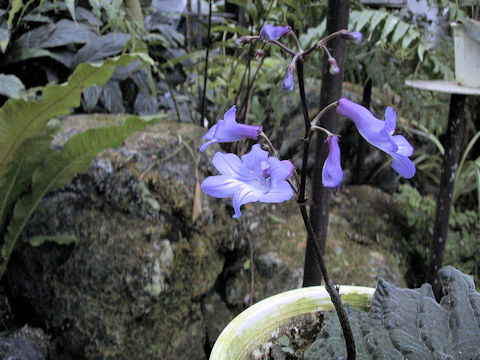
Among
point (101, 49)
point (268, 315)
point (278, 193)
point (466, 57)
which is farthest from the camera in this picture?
point (101, 49)

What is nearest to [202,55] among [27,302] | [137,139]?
[137,139]

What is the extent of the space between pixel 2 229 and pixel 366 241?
158 cm

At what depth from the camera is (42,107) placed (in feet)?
4.75

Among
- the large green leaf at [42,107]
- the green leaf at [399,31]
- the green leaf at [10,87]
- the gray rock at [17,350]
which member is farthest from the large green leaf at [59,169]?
the green leaf at [399,31]

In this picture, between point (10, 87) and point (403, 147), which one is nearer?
point (403, 147)

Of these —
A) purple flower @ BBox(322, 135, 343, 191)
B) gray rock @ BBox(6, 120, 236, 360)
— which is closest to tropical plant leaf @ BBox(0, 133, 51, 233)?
gray rock @ BBox(6, 120, 236, 360)

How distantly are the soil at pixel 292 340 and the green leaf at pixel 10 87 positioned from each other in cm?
168

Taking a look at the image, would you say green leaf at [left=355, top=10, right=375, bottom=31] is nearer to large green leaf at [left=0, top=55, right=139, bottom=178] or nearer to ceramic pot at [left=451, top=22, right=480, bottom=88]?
ceramic pot at [left=451, top=22, right=480, bottom=88]

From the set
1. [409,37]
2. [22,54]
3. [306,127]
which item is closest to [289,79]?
[306,127]

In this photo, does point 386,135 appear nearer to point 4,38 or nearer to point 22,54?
point 4,38

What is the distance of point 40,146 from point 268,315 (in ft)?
3.69

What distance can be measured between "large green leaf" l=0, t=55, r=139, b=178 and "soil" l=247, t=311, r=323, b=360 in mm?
936

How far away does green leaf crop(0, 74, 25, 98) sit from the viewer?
6.41 ft

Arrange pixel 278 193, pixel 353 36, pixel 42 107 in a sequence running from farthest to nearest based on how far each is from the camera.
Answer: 1. pixel 42 107
2. pixel 353 36
3. pixel 278 193
